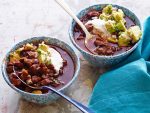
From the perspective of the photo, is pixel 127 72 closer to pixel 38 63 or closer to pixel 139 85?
pixel 139 85

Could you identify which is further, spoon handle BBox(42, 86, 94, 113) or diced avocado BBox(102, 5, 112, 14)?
diced avocado BBox(102, 5, 112, 14)

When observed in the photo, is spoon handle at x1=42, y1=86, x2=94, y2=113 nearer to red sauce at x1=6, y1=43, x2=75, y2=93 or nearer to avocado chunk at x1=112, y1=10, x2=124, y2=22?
red sauce at x1=6, y1=43, x2=75, y2=93

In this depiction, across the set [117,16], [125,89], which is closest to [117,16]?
[117,16]

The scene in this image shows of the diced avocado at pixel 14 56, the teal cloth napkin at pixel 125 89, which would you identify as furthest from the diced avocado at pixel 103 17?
the diced avocado at pixel 14 56

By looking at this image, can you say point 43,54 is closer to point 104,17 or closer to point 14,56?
point 14,56

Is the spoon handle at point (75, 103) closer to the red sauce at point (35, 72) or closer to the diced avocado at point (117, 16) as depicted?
the red sauce at point (35, 72)

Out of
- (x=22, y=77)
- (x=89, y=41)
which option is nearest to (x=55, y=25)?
(x=89, y=41)

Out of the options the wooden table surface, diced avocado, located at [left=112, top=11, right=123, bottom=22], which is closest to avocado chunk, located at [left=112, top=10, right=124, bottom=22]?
diced avocado, located at [left=112, top=11, right=123, bottom=22]
